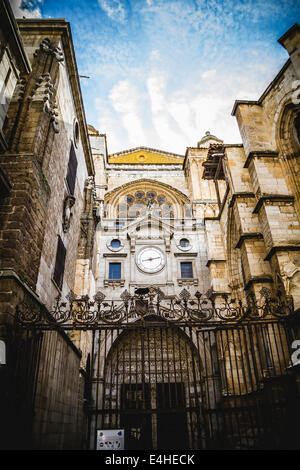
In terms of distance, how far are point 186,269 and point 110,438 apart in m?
12.2

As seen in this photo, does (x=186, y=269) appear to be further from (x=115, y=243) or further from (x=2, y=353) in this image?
(x=2, y=353)

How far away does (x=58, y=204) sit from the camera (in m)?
10.9

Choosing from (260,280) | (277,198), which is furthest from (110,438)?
(277,198)

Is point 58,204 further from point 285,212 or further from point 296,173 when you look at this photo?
point 296,173

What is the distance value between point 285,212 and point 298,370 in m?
5.84

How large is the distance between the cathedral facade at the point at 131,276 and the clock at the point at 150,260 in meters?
0.06

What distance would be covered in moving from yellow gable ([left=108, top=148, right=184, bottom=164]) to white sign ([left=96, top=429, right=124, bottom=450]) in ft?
92.0

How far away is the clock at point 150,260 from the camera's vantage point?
710 inches

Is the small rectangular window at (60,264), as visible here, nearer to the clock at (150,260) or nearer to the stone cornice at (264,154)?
Result: the clock at (150,260)

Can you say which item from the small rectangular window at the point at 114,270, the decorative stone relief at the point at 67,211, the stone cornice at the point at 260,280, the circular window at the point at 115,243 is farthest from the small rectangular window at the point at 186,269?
the decorative stone relief at the point at 67,211

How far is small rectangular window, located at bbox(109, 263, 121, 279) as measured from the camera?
1786 cm

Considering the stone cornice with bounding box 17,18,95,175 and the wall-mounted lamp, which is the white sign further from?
the stone cornice with bounding box 17,18,95,175

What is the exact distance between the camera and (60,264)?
1121cm

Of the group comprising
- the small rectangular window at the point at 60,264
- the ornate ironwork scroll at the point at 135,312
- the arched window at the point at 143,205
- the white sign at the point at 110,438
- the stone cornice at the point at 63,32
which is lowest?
the white sign at the point at 110,438
